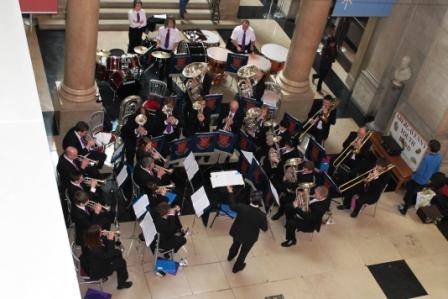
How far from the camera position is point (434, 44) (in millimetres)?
11109

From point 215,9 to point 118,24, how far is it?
9.22ft

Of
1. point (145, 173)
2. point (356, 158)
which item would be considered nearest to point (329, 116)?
point (356, 158)

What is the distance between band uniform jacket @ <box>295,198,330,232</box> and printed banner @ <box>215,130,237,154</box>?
1813mm

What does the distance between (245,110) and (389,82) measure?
12.6 feet

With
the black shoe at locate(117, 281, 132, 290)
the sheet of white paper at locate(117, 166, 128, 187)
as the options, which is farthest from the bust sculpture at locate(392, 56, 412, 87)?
the black shoe at locate(117, 281, 132, 290)

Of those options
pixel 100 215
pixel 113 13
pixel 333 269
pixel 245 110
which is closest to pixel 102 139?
pixel 100 215

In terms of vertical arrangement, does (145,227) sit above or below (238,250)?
above

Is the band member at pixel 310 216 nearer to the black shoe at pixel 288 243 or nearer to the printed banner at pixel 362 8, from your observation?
the black shoe at pixel 288 243

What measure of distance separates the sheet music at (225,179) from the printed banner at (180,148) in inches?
44.3

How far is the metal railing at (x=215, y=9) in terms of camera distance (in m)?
15.6

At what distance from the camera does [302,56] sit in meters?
11.7

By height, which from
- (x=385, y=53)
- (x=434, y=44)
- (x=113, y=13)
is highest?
(x=434, y=44)

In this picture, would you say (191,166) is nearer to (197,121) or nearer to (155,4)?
(197,121)

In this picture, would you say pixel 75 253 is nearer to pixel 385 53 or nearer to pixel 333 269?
pixel 333 269
